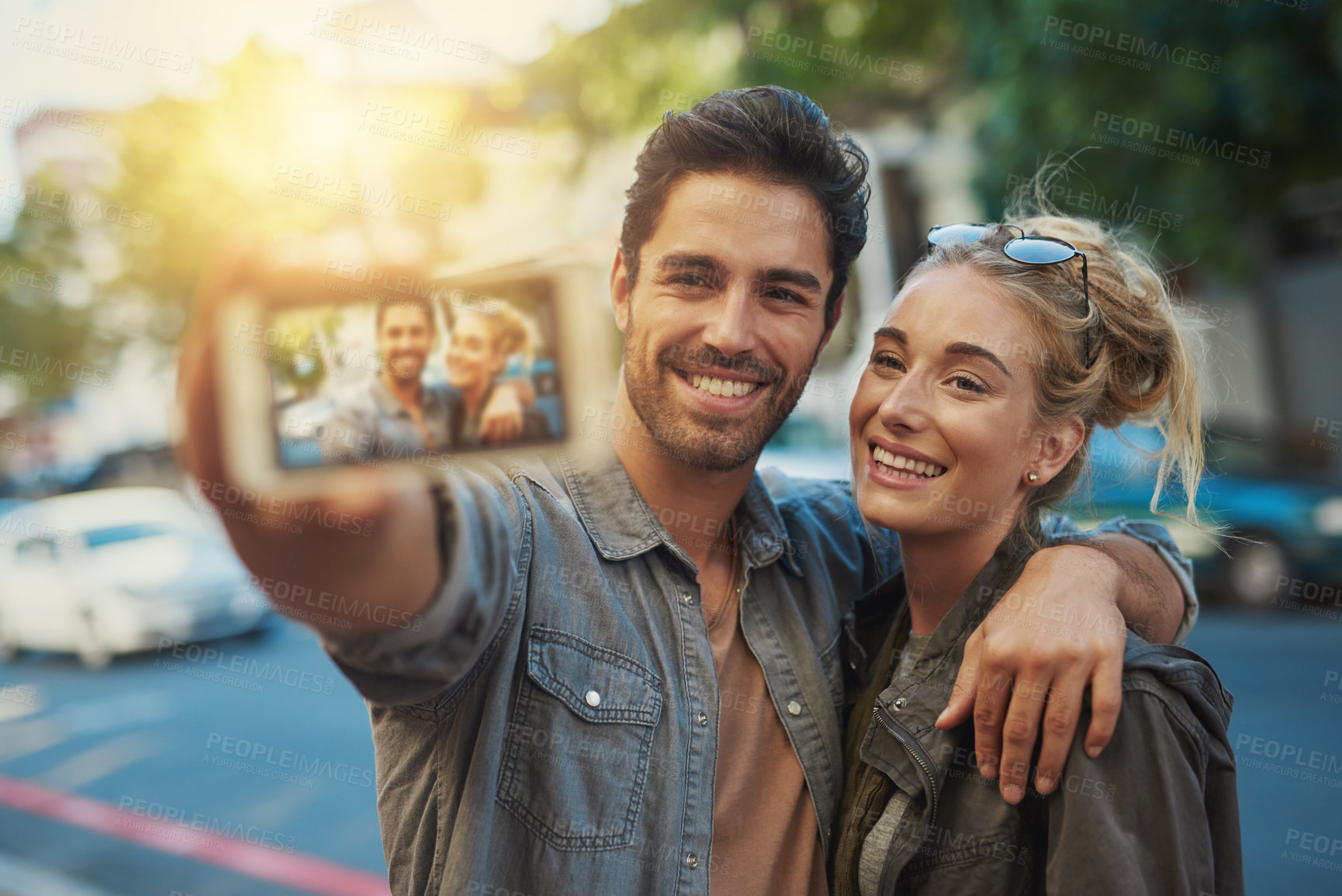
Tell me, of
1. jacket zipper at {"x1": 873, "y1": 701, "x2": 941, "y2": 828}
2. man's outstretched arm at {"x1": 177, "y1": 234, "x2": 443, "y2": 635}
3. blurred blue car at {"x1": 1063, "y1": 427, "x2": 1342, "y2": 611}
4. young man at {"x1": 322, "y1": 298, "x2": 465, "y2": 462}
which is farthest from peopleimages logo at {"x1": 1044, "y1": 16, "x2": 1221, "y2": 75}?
man's outstretched arm at {"x1": 177, "y1": 234, "x2": 443, "y2": 635}

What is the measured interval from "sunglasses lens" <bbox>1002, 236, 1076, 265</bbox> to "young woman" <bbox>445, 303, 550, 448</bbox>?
1.05 meters

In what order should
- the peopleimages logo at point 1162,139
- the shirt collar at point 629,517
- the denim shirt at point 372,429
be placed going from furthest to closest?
the peopleimages logo at point 1162,139 → the shirt collar at point 629,517 → the denim shirt at point 372,429

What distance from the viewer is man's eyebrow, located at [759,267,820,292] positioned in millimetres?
2104

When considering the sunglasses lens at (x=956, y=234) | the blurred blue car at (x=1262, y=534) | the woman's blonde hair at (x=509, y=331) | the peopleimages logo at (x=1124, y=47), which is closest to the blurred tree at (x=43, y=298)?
the peopleimages logo at (x=1124, y=47)

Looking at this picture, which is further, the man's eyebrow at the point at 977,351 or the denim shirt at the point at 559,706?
the man's eyebrow at the point at 977,351

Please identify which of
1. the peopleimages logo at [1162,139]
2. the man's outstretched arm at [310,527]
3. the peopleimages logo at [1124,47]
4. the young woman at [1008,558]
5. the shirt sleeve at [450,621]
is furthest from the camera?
the peopleimages logo at [1162,139]

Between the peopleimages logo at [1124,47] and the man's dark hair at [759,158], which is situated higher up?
the peopleimages logo at [1124,47]

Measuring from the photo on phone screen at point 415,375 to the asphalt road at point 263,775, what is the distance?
3762mm

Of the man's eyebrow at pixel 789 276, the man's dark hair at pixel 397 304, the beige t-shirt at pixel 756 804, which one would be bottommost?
the beige t-shirt at pixel 756 804

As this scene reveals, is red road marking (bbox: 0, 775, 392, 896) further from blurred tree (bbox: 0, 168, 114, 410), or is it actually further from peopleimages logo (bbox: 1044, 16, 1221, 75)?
blurred tree (bbox: 0, 168, 114, 410)

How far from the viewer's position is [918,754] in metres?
1.73

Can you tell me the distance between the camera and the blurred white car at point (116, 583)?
8992 millimetres

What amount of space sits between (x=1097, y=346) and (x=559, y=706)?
135 centimetres

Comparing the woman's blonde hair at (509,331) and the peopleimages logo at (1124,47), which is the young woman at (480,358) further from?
the peopleimages logo at (1124,47)
